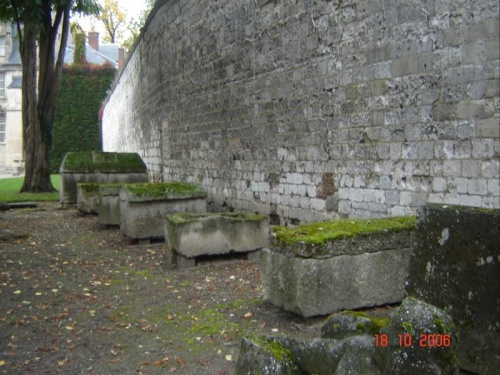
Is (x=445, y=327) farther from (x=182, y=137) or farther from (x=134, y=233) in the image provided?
(x=182, y=137)

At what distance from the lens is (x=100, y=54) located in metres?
39.5

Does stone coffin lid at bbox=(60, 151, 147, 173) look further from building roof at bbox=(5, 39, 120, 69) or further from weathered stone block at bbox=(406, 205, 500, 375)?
building roof at bbox=(5, 39, 120, 69)

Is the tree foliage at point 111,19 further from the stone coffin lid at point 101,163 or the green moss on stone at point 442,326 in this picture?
the green moss on stone at point 442,326

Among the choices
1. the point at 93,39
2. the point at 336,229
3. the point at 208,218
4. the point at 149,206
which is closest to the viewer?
the point at 336,229

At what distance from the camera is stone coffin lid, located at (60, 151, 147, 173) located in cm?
1307

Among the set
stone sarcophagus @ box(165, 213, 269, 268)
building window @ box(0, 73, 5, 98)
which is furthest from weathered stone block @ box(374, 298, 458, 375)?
building window @ box(0, 73, 5, 98)

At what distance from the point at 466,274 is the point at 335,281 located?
1845 mm

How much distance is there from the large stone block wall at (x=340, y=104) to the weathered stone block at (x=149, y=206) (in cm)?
146

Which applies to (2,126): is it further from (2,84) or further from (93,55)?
(93,55)

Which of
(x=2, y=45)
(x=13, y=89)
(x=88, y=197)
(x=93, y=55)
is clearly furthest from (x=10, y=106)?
(x=88, y=197)

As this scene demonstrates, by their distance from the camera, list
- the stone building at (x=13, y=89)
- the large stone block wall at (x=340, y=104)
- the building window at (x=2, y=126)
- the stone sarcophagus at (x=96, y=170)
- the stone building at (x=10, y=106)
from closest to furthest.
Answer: the large stone block wall at (x=340, y=104), the stone sarcophagus at (x=96, y=170), the stone building at (x=13, y=89), the stone building at (x=10, y=106), the building window at (x=2, y=126)

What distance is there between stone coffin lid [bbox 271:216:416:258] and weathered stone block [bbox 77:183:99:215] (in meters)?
7.84

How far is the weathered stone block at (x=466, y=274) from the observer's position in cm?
250

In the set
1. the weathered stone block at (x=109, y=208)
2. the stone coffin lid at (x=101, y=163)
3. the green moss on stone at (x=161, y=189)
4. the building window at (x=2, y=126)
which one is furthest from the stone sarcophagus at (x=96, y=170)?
the building window at (x=2, y=126)
